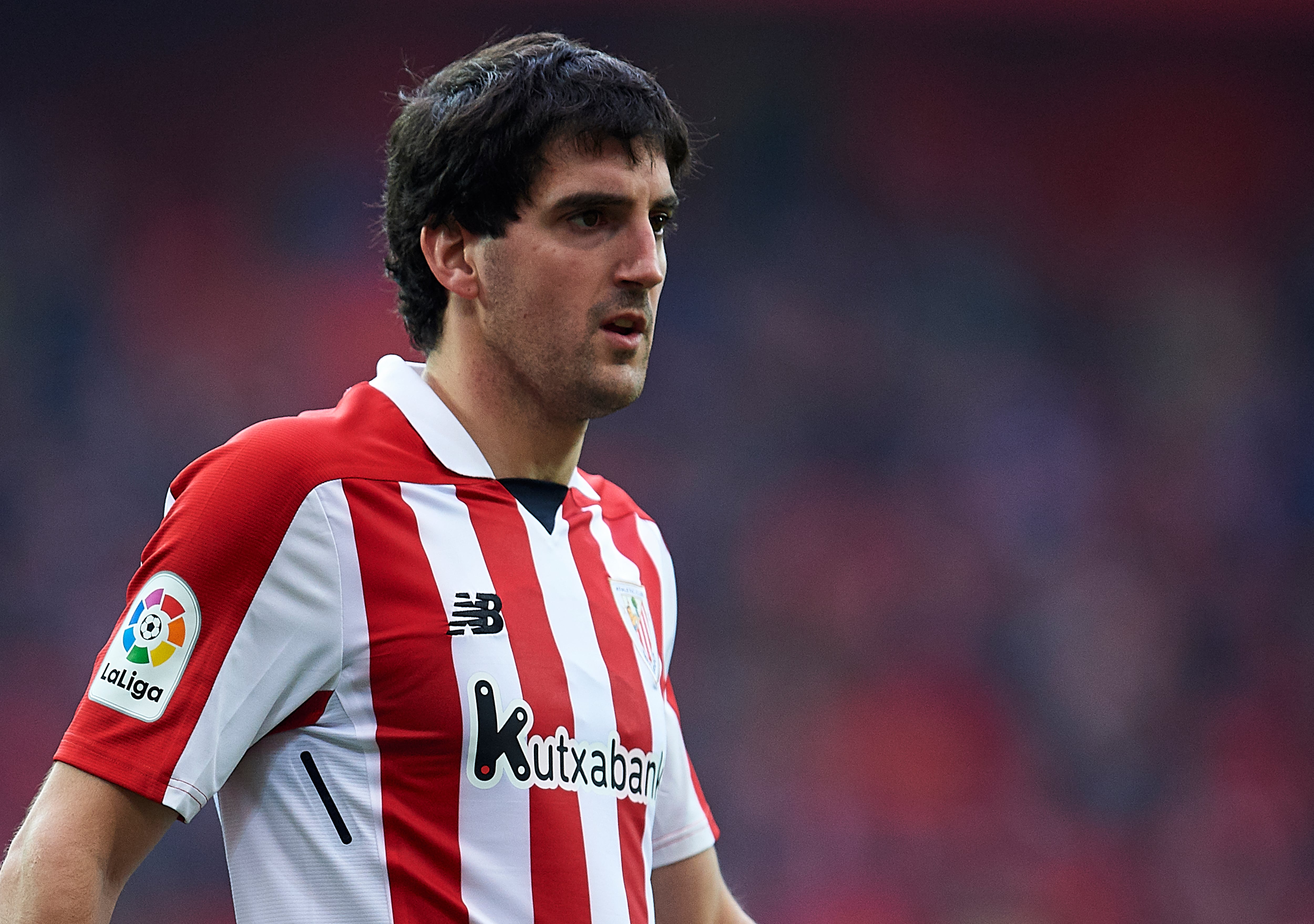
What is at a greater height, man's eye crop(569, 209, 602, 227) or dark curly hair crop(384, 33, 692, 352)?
dark curly hair crop(384, 33, 692, 352)

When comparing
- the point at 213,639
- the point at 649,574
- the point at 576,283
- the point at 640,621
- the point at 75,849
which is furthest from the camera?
the point at 649,574

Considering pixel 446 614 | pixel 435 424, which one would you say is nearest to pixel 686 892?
pixel 446 614

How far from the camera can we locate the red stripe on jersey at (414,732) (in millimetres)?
1307

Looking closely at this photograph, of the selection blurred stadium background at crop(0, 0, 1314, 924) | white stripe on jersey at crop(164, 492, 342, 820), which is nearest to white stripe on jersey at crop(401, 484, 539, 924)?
white stripe on jersey at crop(164, 492, 342, 820)

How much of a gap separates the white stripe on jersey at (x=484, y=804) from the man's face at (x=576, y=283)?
22 cm

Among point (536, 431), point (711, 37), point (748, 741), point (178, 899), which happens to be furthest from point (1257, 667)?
point (536, 431)

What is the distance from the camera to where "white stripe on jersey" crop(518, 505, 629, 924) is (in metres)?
1.42

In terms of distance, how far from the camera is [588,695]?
146cm

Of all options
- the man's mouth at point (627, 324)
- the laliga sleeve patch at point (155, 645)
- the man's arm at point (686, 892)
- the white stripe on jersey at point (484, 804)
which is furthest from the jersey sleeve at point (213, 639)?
the man's arm at point (686, 892)

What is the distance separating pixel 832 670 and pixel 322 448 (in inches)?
155

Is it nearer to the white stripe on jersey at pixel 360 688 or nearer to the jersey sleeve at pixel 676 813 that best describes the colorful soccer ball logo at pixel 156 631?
the white stripe on jersey at pixel 360 688

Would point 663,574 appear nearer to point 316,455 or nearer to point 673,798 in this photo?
point 673,798

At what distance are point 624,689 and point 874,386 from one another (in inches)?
156

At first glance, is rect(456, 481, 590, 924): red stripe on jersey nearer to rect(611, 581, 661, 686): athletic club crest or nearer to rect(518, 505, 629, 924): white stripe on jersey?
rect(518, 505, 629, 924): white stripe on jersey
